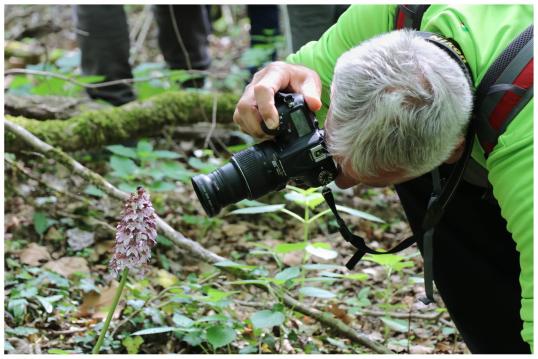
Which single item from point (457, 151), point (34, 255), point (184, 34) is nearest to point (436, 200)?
point (457, 151)

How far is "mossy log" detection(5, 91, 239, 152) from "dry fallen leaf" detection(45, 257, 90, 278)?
548 mm

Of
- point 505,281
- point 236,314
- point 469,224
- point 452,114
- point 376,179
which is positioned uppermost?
point 452,114

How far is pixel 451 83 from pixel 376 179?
28cm

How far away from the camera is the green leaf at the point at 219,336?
1.99 meters

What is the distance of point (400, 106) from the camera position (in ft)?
4.94

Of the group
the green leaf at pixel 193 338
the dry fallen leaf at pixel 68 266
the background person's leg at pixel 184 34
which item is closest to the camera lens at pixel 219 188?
the green leaf at pixel 193 338

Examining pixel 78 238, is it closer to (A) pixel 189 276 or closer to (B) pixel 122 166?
(B) pixel 122 166

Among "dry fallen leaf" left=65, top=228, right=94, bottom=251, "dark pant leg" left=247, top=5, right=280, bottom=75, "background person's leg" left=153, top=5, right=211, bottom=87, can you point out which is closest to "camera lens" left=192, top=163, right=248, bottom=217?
"dry fallen leaf" left=65, top=228, right=94, bottom=251

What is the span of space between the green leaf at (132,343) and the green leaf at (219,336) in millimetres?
261

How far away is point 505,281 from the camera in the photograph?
2146 millimetres

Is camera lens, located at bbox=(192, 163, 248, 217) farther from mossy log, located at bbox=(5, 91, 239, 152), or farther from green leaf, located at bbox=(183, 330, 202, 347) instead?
mossy log, located at bbox=(5, 91, 239, 152)

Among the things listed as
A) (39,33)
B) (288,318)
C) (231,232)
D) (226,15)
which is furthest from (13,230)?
(226,15)

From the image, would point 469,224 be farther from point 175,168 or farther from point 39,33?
point 39,33

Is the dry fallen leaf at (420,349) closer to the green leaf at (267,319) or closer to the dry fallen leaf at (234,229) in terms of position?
the green leaf at (267,319)
